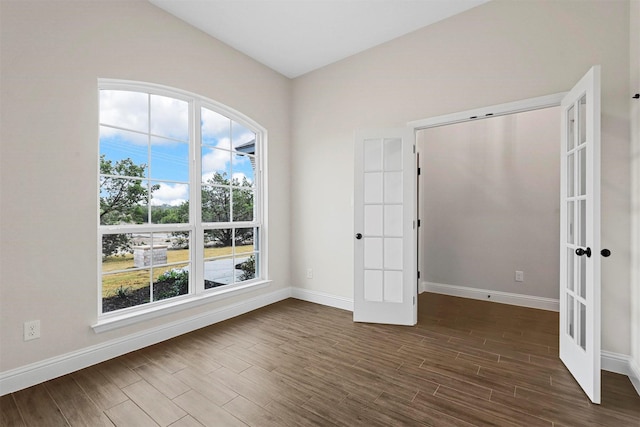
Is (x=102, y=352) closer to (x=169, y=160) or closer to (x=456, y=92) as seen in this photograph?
(x=169, y=160)

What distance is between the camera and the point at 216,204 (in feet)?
11.4

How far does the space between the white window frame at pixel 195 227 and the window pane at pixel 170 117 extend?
0.05 metres

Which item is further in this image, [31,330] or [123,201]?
[123,201]

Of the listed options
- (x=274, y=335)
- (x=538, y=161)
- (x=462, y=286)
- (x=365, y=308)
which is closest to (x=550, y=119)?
(x=538, y=161)

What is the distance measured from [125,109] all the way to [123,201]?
868 mm

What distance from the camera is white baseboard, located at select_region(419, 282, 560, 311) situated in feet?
12.0

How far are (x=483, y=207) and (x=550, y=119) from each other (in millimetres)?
1356

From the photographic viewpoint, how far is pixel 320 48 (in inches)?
141

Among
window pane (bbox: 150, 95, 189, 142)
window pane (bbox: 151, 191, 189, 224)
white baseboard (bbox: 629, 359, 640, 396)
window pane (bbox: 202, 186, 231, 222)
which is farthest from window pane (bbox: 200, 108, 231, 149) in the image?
white baseboard (bbox: 629, 359, 640, 396)

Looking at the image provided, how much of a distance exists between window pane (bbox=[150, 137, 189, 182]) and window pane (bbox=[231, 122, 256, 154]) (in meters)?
0.68

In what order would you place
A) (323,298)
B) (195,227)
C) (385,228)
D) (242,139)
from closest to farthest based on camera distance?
1. (195,227)
2. (385,228)
3. (242,139)
4. (323,298)

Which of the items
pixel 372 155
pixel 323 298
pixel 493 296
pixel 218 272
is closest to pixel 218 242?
pixel 218 272

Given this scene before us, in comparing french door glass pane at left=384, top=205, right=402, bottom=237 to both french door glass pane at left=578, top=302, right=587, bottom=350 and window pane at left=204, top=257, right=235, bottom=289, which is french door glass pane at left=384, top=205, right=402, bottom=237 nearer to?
french door glass pane at left=578, top=302, right=587, bottom=350

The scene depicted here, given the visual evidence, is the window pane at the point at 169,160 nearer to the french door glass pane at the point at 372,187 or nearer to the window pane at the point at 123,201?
the window pane at the point at 123,201
